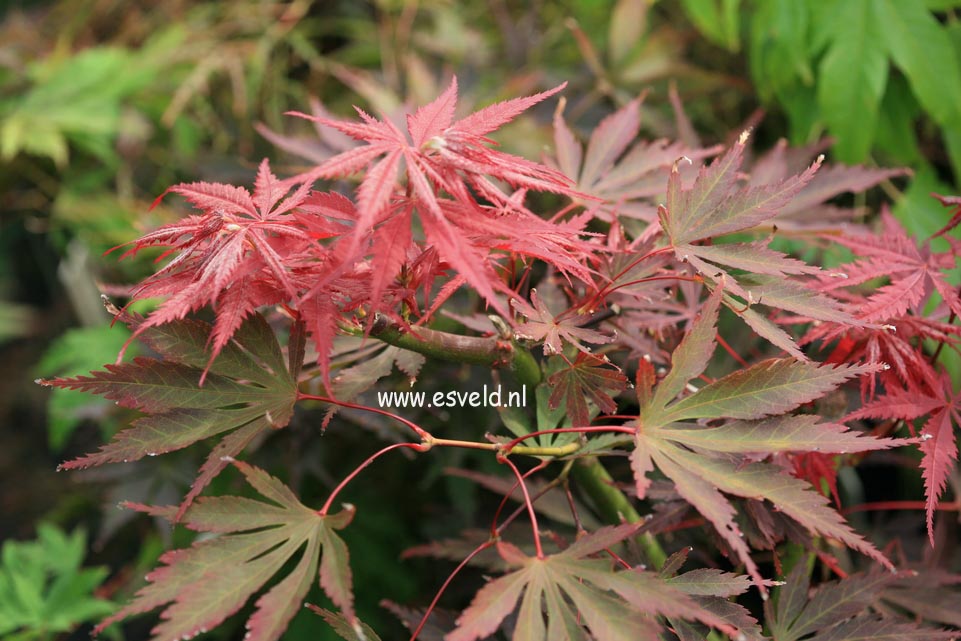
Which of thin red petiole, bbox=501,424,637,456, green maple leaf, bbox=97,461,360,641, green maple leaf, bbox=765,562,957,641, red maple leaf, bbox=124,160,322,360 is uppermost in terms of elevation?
red maple leaf, bbox=124,160,322,360

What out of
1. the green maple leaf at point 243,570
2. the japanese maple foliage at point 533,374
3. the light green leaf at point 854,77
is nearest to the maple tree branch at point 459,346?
the japanese maple foliage at point 533,374

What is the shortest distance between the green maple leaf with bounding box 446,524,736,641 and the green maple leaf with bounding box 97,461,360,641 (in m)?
0.07

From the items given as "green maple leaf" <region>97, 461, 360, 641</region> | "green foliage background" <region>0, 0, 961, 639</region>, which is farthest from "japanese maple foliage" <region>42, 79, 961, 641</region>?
"green foliage background" <region>0, 0, 961, 639</region>

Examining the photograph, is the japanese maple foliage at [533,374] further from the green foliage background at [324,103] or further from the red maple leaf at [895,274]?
the green foliage background at [324,103]

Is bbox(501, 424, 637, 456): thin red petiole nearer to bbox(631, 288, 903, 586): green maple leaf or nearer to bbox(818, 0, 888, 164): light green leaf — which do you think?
bbox(631, 288, 903, 586): green maple leaf

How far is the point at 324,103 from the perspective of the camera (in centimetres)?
134

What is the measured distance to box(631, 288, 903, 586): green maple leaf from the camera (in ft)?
1.35

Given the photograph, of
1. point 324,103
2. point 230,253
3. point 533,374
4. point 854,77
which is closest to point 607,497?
point 533,374

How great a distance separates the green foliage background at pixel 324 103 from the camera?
2.85 ft

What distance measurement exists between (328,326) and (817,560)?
1.72 ft

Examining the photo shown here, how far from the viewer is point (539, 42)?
46.0 inches

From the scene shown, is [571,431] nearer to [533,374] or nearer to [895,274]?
[533,374]

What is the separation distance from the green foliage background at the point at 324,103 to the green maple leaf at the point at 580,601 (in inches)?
14.5

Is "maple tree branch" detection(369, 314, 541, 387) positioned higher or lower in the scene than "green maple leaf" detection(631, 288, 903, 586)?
higher
